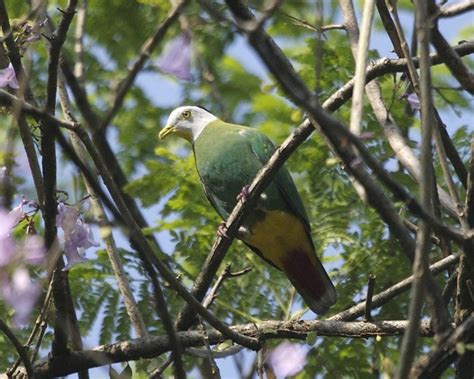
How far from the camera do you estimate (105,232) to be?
2.13m

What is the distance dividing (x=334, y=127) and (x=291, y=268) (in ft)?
8.93

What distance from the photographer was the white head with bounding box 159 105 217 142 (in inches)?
202

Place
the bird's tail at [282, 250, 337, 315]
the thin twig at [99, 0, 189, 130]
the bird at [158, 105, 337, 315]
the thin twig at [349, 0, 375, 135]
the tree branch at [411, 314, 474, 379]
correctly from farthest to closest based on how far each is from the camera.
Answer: the bird at [158, 105, 337, 315] < the bird's tail at [282, 250, 337, 315] < the thin twig at [349, 0, 375, 135] < the tree branch at [411, 314, 474, 379] < the thin twig at [99, 0, 189, 130]

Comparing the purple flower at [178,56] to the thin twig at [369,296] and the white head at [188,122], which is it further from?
the white head at [188,122]

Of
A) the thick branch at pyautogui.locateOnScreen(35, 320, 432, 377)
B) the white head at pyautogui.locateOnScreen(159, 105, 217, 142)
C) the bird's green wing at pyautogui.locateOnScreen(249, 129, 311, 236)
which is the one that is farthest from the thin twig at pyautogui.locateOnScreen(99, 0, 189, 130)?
the white head at pyautogui.locateOnScreen(159, 105, 217, 142)

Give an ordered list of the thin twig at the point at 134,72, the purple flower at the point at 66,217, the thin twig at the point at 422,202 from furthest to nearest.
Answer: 1. the purple flower at the point at 66,217
2. the thin twig at the point at 422,202
3. the thin twig at the point at 134,72

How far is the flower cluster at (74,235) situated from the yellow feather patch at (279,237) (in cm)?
166

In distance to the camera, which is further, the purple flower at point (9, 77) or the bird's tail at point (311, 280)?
the bird's tail at point (311, 280)

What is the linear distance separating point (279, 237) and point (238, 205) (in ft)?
3.01

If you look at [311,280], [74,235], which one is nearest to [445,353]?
[74,235]

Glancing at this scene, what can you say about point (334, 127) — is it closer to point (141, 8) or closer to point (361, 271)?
point (361, 271)

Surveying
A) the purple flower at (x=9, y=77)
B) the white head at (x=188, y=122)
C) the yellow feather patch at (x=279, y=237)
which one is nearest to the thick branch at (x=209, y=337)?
the purple flower at (x=9, y=77)

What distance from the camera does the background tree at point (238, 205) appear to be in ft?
6.20

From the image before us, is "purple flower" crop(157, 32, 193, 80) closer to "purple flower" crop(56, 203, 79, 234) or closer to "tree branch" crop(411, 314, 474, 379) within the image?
"purple flower" crop(56, 203, 79, 234)
